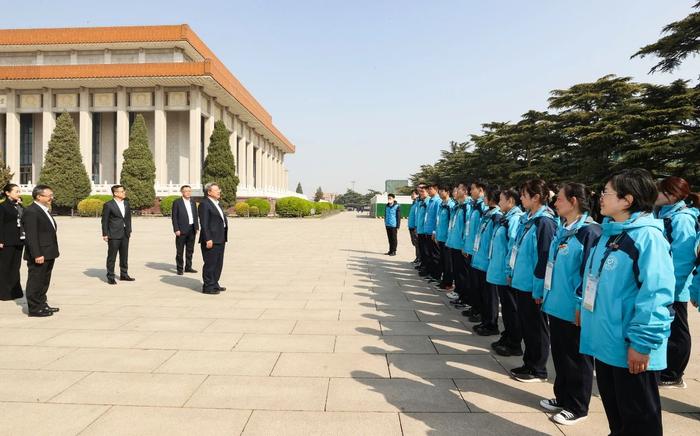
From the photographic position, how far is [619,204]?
2391mm

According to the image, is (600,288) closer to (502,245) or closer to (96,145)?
(502,245)

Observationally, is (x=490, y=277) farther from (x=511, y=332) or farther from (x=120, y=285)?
(x=120, y=285)

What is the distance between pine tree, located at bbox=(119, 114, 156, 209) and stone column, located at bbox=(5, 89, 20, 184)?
44.4ft

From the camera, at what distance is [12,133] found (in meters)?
39.3

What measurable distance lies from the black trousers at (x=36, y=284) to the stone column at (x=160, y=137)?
34816mm

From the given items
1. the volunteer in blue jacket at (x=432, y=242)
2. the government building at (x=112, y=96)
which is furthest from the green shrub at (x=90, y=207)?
the volunteer in blue jacket at (x=432, y=242)

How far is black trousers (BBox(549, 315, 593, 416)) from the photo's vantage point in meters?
3.04

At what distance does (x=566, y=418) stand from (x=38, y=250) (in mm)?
6401

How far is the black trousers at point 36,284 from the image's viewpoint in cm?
560

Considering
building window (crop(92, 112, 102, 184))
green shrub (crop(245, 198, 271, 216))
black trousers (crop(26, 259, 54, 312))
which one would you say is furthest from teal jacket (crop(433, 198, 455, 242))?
building window (crop(92, 112, 102, 184))

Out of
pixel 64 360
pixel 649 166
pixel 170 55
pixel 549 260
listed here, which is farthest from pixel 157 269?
pixel 170 55

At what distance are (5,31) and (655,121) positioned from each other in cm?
5798

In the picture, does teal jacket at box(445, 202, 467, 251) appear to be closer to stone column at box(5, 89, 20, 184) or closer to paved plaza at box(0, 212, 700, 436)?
paved plaza at box(0, 212, 700, 436)

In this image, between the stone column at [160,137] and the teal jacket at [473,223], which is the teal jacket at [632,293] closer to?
the teal jacket at [473,223]
